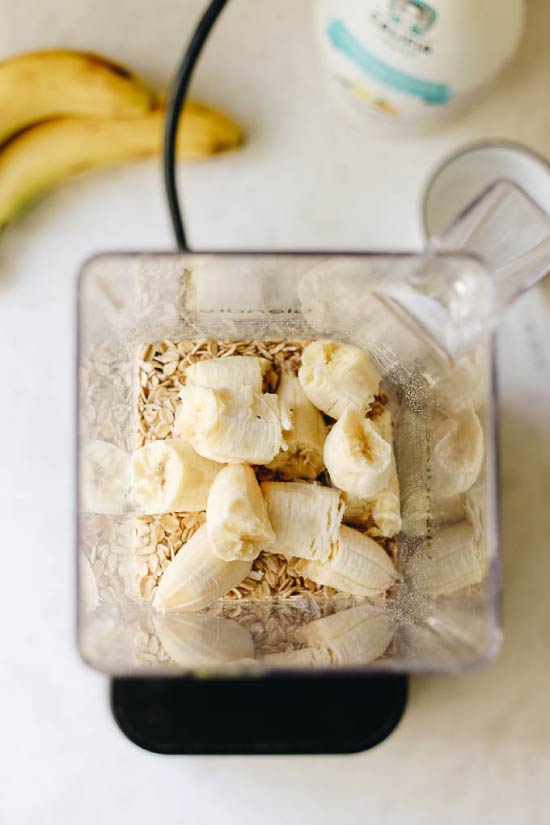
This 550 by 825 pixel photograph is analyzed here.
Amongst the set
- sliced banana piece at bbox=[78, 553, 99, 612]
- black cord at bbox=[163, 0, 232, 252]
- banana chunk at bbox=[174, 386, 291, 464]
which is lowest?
sliced banana piece at bbox=[78, 553, 99, 612]

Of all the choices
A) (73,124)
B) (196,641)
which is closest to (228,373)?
(196,641)

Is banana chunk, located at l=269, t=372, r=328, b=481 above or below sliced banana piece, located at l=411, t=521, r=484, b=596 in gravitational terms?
above

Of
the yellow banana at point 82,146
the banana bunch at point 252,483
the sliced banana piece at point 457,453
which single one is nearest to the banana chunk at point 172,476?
the banana bunch at point 252,483

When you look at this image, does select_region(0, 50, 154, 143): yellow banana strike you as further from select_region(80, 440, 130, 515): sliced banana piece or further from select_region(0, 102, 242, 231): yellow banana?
select_region(80, 440, 130, 515): sliced banana piece

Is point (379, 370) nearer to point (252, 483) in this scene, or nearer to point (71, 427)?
point (252, 483)

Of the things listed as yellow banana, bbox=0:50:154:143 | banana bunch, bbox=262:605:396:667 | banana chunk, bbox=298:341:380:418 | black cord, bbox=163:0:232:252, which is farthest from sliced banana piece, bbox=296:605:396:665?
yellow banana, bbox=0:50:154:143

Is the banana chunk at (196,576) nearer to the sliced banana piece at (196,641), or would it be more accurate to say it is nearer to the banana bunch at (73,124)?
the sliced banana piece at (196,641)
